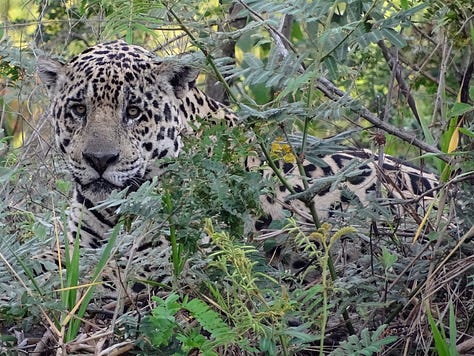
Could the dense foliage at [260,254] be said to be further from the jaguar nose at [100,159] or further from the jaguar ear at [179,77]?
the jaguar ear at [179,77]

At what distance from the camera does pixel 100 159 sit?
5223mm

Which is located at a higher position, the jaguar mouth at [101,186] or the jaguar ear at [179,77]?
the jaguar ear at [179,77]

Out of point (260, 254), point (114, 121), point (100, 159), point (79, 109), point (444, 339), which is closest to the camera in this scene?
point (444, 339)

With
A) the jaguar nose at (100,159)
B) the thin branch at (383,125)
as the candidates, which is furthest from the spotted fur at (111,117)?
the thin branch at (383,125)

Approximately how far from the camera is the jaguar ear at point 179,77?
5.37 m

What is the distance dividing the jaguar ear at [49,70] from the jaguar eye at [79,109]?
222 mm

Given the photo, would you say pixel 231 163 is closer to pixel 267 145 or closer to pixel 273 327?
pixel 267 145

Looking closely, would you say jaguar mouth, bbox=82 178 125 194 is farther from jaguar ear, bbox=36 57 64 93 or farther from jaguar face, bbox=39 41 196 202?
jaguar ear, bbox=36 57 64 93

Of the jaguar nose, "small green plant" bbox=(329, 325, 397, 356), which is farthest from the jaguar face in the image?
"small green plant" bbox=(329, 325, 397, 356)

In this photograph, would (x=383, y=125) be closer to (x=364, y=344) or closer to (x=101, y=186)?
(x=364, y=344)

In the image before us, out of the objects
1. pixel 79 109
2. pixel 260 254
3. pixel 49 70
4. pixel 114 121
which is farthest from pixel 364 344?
pixel 49 70

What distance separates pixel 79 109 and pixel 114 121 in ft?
0.74

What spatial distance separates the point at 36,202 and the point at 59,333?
1659 millimetres

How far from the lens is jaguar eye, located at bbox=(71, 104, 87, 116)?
17.8ft
